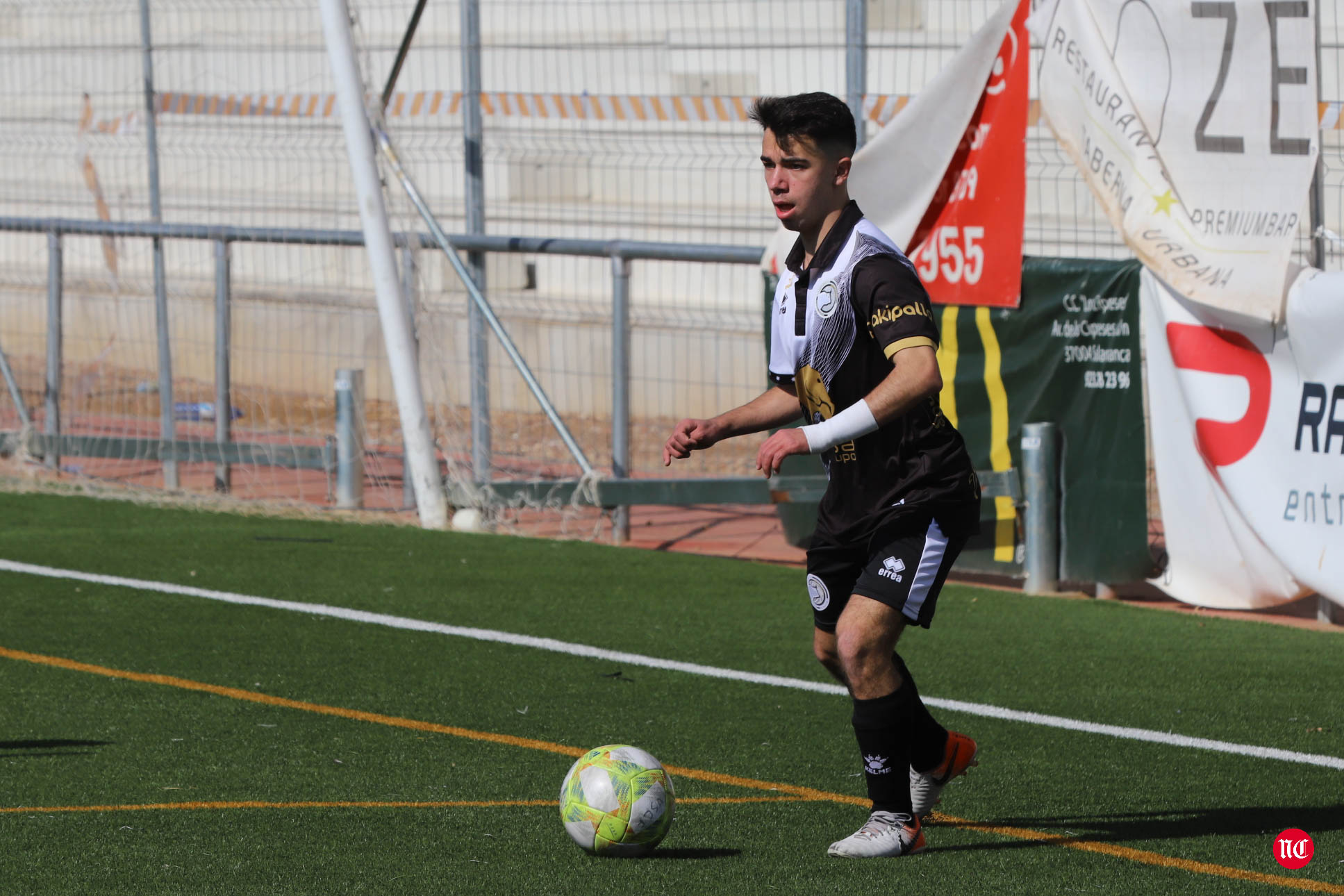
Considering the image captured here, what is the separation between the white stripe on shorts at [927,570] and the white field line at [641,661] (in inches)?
79.8

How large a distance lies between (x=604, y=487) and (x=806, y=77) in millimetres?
3963

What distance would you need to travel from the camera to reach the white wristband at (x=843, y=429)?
464 centimetres

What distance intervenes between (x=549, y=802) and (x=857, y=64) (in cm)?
553

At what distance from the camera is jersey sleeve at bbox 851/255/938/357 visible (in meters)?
4.72

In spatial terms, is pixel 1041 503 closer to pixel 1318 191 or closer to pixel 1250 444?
pixel 1250 444

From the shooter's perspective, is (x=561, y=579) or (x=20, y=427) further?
(x=20, y=427)

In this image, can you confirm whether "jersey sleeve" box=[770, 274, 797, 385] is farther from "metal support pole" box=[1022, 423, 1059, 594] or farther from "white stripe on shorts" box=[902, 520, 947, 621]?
"metal support pole" box=[1022, 423, 1059, 594]

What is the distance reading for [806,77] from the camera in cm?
1319

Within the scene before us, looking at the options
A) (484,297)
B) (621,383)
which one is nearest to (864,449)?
(621,383)

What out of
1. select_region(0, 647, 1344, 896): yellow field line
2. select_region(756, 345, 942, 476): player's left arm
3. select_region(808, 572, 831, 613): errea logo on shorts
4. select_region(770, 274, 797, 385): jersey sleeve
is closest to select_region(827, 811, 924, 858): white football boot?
select_region(0, 647, 1344, 896): yellow field line

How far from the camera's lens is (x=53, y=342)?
13.3 m

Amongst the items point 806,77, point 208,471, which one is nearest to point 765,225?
point 806,77

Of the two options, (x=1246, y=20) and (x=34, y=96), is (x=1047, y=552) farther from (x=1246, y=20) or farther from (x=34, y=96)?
(x=34, y=96)

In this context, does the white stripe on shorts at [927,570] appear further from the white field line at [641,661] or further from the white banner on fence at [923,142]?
the white banner on fence at [923,142]
